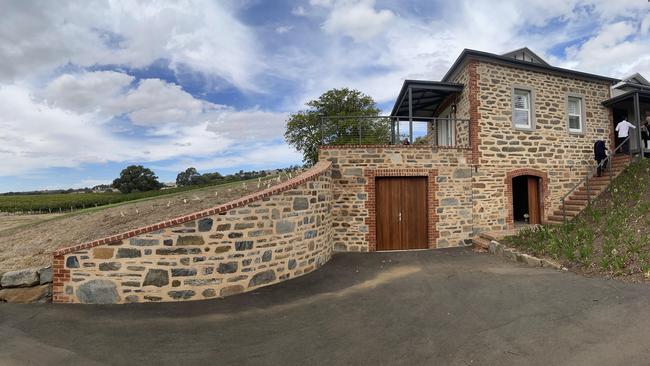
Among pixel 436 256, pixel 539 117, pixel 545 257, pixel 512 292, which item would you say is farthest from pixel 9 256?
pixel 539 117

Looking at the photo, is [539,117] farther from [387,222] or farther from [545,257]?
[387,222]

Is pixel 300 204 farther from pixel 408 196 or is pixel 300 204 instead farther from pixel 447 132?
pixel 447 132

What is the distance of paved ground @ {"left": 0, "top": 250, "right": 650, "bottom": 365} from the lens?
3.62m

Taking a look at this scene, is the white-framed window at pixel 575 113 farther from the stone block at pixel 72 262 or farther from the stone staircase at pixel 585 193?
the stone block at pixel 72 262

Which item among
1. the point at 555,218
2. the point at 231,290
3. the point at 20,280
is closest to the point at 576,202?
the point at 555,218

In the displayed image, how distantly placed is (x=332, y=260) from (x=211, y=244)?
3.73m

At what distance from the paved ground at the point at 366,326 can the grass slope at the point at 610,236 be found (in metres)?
0.69

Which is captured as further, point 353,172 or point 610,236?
point 353,172

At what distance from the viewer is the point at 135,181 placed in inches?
1393

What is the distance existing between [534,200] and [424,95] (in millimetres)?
5665

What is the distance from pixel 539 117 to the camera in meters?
11.1

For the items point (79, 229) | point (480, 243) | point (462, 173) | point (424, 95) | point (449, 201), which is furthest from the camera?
point (79, 229)

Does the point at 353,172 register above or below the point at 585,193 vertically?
above

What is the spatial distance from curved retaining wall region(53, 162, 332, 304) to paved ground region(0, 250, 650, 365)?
282mm
